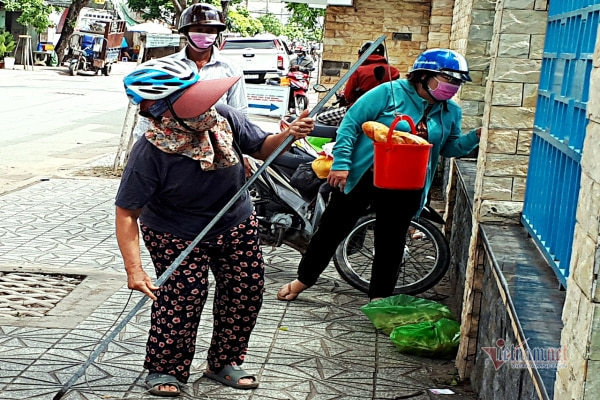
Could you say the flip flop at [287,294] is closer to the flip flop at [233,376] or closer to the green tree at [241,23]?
the flip flop at [233,376]

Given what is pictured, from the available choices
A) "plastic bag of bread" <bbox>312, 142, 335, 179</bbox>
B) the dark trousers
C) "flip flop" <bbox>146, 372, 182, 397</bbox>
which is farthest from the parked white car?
"flip flop" <bbox>146, 372, 182, 397</bbox>

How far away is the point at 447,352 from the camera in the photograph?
17.5ft

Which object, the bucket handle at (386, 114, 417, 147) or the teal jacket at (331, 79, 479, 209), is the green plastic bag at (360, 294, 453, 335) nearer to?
the teal jacket at (331, 79, 479, 209)

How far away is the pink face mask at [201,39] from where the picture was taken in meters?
6.20

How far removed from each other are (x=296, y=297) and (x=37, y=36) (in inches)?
1620

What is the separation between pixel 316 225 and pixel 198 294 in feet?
9.01

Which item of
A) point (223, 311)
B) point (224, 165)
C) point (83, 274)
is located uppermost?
point (224, 165)

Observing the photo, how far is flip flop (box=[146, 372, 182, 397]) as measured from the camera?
14.8 feet

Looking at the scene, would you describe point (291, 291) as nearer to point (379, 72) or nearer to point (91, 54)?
point (379, 72)

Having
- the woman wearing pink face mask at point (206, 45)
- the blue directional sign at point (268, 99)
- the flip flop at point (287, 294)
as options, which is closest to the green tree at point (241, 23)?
the blue directional sign at point (268, 99)

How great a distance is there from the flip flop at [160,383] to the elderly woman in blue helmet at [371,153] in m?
1.88

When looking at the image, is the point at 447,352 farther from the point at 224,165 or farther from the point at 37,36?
the point at 37,36

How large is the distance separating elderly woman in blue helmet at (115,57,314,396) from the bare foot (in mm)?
1677

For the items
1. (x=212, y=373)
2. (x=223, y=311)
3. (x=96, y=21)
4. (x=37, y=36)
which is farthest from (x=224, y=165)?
(x=37, y=36)
